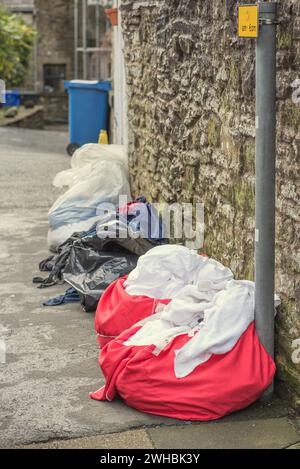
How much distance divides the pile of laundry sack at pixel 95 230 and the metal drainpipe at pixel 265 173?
6.12ft

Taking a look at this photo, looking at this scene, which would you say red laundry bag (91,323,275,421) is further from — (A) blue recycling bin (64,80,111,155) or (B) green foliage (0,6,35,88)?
(B) green foliage (0,6,35,88)

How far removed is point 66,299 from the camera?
5.97 meters

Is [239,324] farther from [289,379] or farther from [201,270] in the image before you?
[201,270]

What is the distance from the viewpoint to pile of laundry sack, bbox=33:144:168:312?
5.87 m

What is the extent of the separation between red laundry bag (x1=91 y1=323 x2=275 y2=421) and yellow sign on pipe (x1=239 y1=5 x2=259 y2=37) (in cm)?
131

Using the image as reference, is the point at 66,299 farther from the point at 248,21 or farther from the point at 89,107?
the point at 89,107

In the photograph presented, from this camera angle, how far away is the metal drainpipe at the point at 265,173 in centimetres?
381

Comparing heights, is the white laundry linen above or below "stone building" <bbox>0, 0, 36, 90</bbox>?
below

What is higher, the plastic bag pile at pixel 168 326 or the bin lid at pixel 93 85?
the bin lid at pixel 93 85

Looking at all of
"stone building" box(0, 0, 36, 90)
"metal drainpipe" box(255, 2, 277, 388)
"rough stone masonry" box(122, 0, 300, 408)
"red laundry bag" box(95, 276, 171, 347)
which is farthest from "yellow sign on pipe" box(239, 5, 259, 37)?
"stone building" box(0, 0, 36, 90)

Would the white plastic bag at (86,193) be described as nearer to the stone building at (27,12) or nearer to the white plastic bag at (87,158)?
the white plastic bag at (87,158)

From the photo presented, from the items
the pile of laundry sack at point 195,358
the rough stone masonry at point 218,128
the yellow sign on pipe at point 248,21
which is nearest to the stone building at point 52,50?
the rough stone masonry at point 218,128

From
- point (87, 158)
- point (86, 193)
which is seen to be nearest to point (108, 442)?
point (86, 193)

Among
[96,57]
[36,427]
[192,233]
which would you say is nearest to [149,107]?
[192,233]
